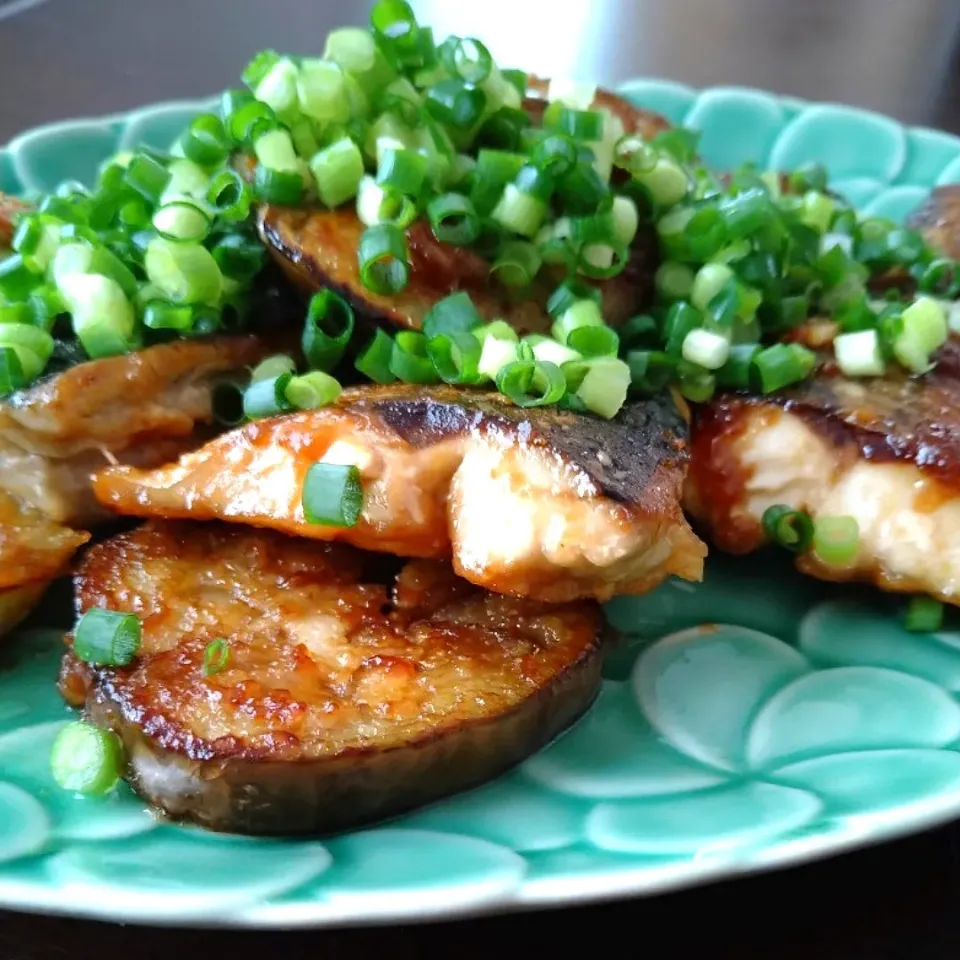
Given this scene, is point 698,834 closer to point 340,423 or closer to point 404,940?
point 404,940

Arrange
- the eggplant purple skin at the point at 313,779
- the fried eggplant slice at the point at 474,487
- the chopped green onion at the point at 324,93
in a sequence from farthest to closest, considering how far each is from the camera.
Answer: the chopped green onion at the point at 324,93, the fried eggplant slice at the point at 474,487, the eggplant purple skin at the point at 313,779

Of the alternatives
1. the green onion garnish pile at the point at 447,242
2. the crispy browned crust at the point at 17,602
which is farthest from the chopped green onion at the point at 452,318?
the crispy browned crust at the point at 17,602

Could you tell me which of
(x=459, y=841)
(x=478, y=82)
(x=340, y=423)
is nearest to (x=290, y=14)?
(x=478, y=82)

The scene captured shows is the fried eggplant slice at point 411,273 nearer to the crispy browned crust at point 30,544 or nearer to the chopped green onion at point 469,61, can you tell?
the chopped green onion at point 469,61

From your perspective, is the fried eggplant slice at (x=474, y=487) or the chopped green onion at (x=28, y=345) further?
the chopped green onion at (x=28, y=345)

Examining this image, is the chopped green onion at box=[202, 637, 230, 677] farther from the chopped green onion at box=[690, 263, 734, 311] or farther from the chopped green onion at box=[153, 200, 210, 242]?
the chopped green onion at box=[690, 263, 734, 311]

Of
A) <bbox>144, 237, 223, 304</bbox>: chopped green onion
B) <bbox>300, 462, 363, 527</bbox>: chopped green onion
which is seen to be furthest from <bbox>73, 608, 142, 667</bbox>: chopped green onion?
<bbox>144, 237, 223, 304</bbox>: chopped green onion

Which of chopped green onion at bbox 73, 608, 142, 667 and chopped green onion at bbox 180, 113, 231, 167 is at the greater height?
chopped green onion at bbox 180, 113, 231, 167
